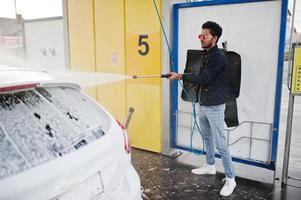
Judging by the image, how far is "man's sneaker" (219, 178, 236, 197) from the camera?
3.37 metres

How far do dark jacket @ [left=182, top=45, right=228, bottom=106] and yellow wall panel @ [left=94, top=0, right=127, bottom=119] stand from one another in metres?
1.85

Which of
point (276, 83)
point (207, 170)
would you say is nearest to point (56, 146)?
point (207, 170)

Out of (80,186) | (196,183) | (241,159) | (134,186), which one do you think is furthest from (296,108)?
(80,186)

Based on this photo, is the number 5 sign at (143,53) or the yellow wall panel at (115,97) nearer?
the number 5 sign at (143,53)

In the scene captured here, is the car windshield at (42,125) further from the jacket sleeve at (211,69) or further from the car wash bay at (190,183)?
the car wash bay at (190,183)

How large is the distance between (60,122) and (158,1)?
3.07 meters

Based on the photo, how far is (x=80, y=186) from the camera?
4.69ft

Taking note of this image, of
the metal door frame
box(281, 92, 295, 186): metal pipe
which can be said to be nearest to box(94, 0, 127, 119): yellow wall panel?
the metal door frame

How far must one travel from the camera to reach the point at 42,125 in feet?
5.13

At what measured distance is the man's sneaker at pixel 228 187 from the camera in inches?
133

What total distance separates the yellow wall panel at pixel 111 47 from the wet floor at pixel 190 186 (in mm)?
1284

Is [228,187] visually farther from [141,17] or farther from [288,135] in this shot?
[141,17]

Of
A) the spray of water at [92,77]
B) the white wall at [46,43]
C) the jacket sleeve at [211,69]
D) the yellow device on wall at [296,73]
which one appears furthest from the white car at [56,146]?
the white wall at [46,43]

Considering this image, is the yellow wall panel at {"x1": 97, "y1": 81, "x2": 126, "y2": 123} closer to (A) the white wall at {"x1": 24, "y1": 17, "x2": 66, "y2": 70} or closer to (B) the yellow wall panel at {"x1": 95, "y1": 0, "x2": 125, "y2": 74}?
(B) the yellow wall panel at {"x1": 95, "y1": 0, "x2": 125, "y2": 74}
